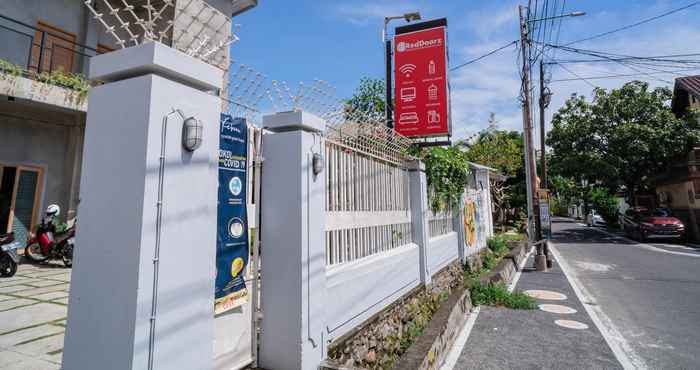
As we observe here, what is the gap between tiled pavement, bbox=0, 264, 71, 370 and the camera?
2809 millimetres

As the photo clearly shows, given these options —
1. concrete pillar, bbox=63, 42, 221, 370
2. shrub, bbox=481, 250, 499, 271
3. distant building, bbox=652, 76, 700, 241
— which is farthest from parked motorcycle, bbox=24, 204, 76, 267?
distant building, bbox=652, 76, 700, 241

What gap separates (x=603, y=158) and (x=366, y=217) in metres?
19.9

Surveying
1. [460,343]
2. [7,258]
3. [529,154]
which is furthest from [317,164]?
[529,154]

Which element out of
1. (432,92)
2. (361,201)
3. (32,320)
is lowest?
(32,320)

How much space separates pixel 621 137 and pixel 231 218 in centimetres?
2157

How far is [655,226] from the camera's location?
16047mm

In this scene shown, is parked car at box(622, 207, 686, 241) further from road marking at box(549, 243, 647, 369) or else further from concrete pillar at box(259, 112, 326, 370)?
concrete pillar at box(259, 112, 326, 370)

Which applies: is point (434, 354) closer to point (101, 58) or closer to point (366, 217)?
point (366, 217)

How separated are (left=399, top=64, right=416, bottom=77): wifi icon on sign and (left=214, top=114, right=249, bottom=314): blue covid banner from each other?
20.9ft

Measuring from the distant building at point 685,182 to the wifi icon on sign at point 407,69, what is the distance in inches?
697

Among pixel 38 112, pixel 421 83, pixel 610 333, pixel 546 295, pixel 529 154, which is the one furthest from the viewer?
pixel 529 154

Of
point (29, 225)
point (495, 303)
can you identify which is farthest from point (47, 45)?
point (495, 303)

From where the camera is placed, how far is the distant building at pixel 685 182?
16844mm

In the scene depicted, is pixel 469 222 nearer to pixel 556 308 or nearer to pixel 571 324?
pixel 556 308
